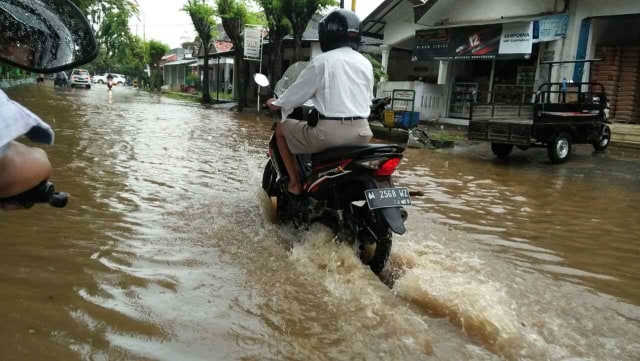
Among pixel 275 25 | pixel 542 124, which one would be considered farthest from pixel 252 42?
pixel 542 124

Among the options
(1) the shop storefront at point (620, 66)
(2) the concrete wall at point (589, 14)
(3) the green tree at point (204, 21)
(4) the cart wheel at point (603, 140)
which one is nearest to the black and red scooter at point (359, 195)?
(4) the cart wheel at point (603, 140)

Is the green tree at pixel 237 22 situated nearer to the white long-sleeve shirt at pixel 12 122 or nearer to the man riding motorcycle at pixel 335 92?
the man riding motorcycle at pixel 335 92

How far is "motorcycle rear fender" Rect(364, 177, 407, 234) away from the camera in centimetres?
→ 318

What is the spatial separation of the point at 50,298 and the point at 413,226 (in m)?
3.32

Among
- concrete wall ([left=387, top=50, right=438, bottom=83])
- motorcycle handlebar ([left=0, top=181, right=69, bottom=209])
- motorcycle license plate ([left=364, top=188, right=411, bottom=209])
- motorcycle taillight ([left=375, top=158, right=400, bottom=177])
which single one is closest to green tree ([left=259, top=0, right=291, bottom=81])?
concrete wall ([left=387, top=50, right=438, bottom=83])

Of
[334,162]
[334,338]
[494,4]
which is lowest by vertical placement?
[334,338]

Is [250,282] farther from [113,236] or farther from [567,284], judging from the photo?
[567,284]

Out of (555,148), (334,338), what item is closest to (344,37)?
(334,338)

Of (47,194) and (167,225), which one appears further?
(167,225)

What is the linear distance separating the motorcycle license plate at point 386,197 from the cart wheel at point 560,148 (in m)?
7.49

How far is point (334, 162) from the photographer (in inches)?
142

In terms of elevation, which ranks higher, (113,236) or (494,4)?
(494,4)

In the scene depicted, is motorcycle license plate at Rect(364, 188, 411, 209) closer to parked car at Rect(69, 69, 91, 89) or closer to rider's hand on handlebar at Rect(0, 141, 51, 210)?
rider's hand on handlebar at Rect(0, 141, 51, 210)

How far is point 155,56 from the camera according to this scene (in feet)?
163
